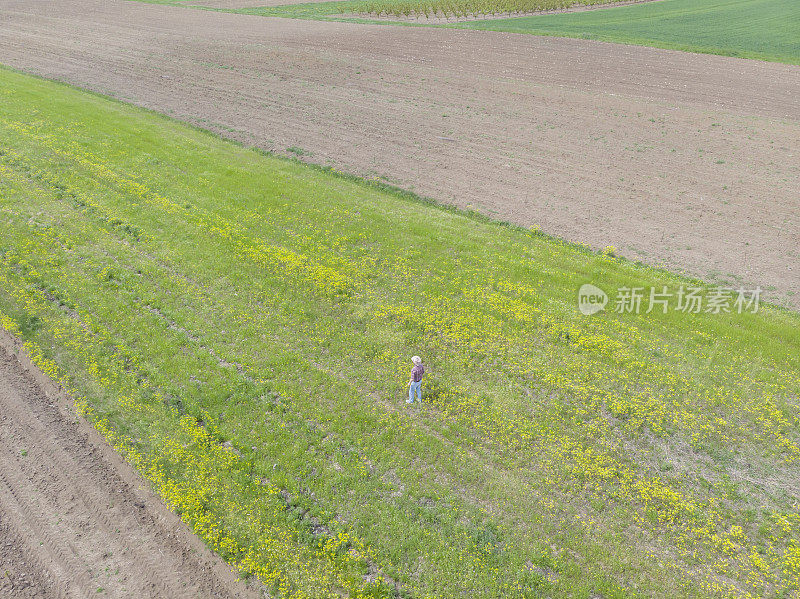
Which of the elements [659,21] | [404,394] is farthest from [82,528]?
[659,21]

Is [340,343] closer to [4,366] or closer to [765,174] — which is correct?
[4,366]

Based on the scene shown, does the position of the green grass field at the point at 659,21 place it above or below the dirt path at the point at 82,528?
above

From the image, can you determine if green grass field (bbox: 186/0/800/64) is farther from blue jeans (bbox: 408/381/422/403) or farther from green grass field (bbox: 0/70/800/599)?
blue jeans (bbox: 408/381/422/403)

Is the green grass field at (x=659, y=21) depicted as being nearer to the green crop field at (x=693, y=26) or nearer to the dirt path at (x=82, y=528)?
the green crop field at (x=693, y=26)

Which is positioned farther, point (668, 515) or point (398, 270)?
point (398, 270)

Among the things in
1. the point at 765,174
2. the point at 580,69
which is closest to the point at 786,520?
the point at 765,174

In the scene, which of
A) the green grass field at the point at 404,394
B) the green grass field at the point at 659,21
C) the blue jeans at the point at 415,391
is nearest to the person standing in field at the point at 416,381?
the blue jeans at the point at 415,391
